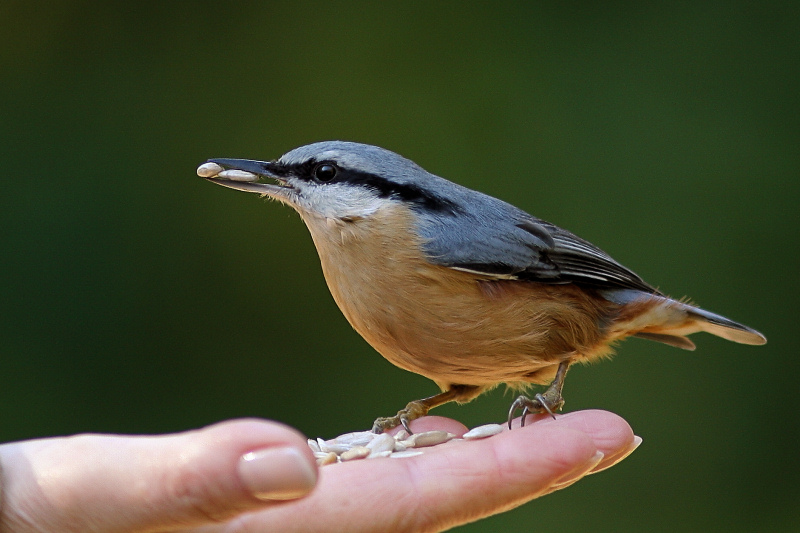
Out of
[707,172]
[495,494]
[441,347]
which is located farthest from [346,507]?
[707,172]

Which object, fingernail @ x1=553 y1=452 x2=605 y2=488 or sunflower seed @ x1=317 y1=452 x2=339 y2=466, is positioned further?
sunflower seed @ x1=317 y1=452 x2=339 y2=466

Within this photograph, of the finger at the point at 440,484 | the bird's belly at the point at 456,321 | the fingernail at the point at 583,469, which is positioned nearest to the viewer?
the finger at the point at 440,484

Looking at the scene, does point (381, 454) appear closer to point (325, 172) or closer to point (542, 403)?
point (542, 403)

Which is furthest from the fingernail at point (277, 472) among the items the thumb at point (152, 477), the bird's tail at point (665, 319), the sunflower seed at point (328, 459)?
the bird's tail at point (665, 319)

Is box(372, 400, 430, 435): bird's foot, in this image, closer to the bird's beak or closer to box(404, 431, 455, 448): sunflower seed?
A: box(404, 431, 455, 448): sunflower seed

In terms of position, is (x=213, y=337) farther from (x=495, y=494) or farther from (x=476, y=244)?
→ (x=495, y=494)

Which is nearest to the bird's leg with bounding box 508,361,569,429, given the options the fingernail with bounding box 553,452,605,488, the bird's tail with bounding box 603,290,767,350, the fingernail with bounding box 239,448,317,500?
the bird's tail with bounding box 603,290,767,350

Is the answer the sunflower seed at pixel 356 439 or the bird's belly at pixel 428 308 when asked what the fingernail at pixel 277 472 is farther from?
the bird's belly at pixel 428 308
